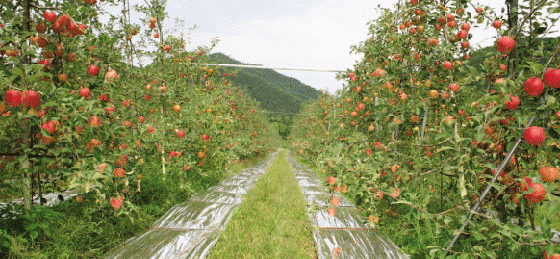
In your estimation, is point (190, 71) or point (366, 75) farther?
point (190, 71)

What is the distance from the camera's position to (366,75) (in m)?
3.19

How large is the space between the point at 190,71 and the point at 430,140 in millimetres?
3713

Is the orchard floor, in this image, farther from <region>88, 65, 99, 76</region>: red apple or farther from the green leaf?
the green leaf

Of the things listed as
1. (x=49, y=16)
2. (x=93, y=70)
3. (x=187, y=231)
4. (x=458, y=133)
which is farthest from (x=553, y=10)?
(x=187, y=231)

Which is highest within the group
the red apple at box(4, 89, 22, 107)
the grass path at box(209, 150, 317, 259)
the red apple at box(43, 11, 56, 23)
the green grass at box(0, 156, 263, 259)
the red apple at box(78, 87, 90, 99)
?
the red apple at box(43, 11, 56, 23)

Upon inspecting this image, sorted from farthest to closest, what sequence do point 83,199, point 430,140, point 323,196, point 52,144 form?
1. point 323,196
2. point 430,140
3. point 83,199
4. point 52,144

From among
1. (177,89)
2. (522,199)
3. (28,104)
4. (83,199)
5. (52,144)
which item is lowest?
(83,199)

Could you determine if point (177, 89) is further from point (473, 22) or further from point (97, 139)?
point (473, 22)

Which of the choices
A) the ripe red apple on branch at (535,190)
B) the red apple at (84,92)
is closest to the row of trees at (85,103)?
the red apple at (84,92)

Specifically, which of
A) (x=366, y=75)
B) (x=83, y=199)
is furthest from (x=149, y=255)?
(x=366, y=75)

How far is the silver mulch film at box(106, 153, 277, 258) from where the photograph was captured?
92.5 inches

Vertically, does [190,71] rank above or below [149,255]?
above

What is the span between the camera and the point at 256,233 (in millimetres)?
2891

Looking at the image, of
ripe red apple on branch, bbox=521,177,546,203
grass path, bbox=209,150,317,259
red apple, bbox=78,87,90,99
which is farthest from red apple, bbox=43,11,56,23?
ripe red apple on branch, bbox=521,177,546,203
